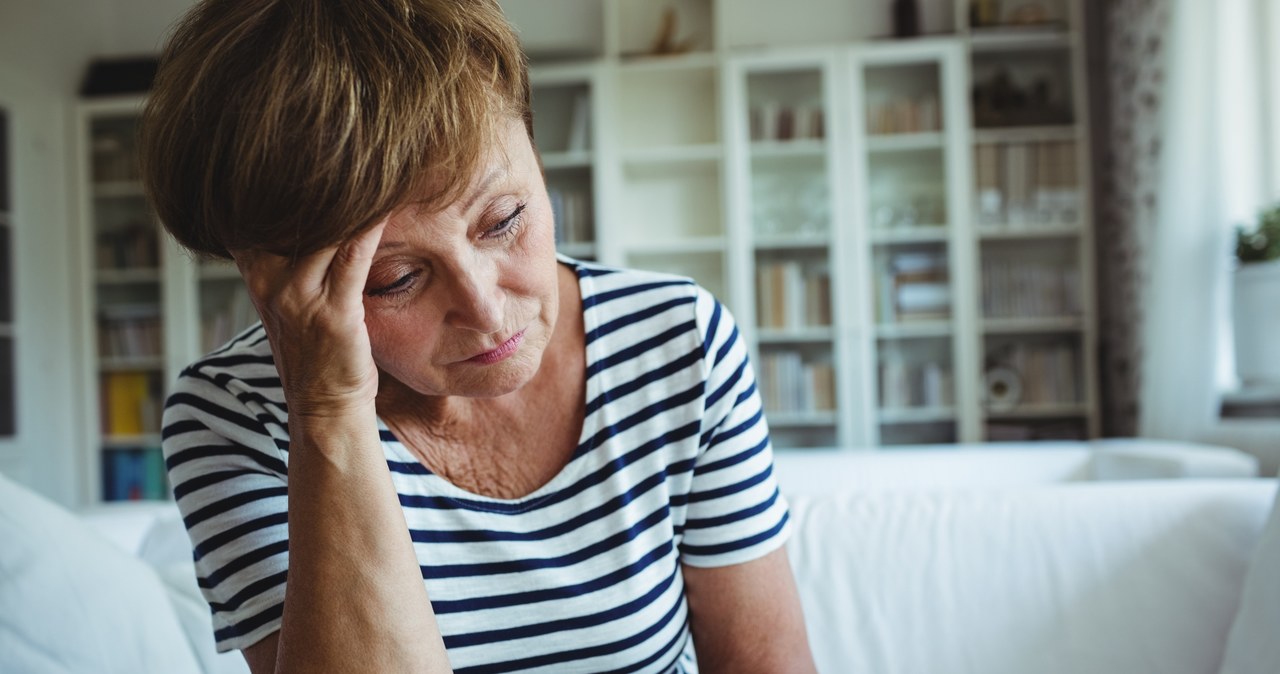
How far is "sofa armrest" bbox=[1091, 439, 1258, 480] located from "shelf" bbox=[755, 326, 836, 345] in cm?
150

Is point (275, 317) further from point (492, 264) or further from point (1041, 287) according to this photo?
point (1041, 287)

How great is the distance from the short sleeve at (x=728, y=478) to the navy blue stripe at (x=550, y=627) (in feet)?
0.25

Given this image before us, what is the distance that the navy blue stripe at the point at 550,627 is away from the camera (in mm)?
809

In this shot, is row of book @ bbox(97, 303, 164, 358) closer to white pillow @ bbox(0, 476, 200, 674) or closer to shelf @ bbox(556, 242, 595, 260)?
shelf @ bbox(556, 242, 595, 260)

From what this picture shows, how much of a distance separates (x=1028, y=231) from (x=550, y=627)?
11.2 feet

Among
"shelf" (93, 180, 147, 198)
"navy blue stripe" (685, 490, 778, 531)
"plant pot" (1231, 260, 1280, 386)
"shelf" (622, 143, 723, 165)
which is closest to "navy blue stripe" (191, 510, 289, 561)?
"navy blue stripe" (685, 490, 778, 531)

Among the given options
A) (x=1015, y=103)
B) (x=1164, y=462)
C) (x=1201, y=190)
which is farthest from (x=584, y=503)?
(x=1015, y=103)

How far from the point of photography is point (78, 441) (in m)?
4.27

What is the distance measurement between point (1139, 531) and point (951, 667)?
1.03ft

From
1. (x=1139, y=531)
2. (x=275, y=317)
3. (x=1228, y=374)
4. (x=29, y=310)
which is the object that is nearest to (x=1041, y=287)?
(x=1228, y=374)

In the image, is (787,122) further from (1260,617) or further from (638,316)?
(638,316)

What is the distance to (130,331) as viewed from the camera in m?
4.28

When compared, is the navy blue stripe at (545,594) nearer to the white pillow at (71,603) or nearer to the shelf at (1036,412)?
the white pillow at (71,603)

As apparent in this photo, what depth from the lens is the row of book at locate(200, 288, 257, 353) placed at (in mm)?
4234
